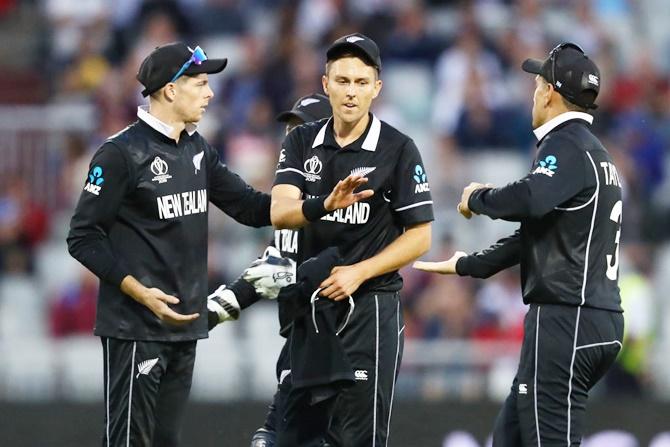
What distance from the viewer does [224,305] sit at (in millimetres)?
7109

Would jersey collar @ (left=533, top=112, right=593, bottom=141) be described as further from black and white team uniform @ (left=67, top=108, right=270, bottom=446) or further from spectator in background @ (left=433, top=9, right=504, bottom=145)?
spectator in background @ (left=433, top=9, right=504, bottom=145)

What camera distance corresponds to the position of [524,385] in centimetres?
645

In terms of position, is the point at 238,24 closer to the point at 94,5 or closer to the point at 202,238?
the point at 94,5

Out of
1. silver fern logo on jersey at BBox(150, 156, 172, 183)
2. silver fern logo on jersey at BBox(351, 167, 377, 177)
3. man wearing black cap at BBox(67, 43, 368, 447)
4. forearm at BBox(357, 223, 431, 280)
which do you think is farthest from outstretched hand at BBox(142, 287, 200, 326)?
silver fern logo on jersey at BBox(351, 167, 377, 177)

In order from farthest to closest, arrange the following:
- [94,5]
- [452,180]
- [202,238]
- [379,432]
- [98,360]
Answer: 1. [94,5]
2. [452,180]
3. [98,360]
4. [202,238]
5. [379,432]

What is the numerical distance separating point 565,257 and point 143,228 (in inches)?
74.1

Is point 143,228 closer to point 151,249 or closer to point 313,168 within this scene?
point 151,249

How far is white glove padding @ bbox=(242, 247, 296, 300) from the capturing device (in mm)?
6738

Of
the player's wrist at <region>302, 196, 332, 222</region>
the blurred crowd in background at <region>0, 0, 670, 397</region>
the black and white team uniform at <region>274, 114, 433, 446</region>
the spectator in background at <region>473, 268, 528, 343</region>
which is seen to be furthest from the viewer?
the blurred crowd in background at <region>0, 0, 670, 397</region>

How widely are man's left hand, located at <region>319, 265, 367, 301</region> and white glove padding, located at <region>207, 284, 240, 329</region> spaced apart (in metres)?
1.01

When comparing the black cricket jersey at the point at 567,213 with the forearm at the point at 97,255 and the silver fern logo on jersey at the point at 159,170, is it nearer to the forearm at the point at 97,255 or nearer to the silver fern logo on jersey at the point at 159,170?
the silver fern logo on jersey at the point at 159,170

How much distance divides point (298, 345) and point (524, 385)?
1020 millimetres

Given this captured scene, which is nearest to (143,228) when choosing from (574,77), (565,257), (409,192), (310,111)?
(310,111)

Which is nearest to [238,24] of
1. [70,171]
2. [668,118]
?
[70,171]
